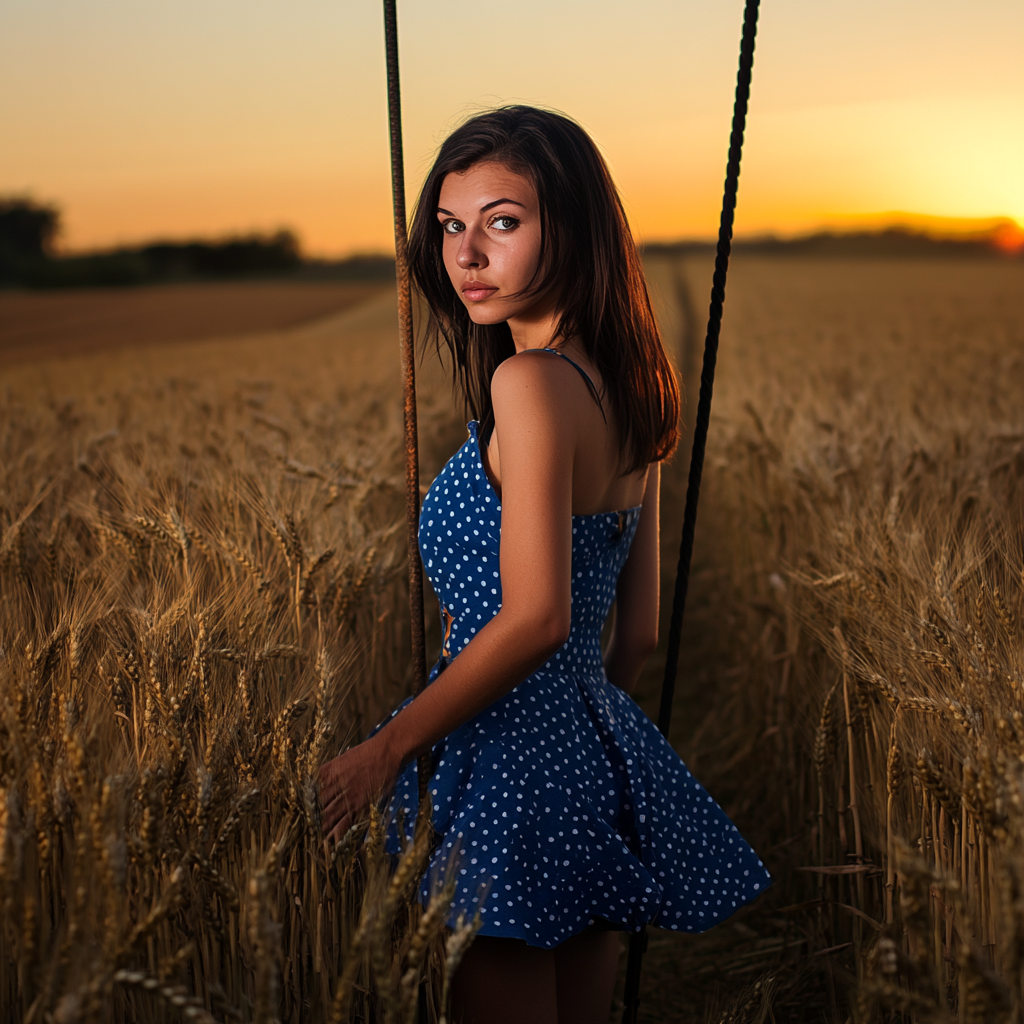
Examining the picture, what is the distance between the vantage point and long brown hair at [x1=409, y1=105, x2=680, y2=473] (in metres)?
1.23

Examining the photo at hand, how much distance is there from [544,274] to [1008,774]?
2.65 feet

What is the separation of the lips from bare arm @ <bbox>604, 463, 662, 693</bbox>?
437 millimetres

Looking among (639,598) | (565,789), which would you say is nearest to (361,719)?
(639,598)

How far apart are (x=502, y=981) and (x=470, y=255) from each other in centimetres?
93

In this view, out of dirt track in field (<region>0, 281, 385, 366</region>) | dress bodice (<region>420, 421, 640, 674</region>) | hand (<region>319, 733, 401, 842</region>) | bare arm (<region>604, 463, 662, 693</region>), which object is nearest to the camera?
hand (<region>319, 733, 401, 842</region>)

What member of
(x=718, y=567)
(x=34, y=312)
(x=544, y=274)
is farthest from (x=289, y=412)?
(x=34, y=312)

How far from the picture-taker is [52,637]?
1.10 m

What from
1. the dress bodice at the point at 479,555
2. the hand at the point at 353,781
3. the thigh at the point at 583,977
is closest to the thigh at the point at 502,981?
the thigh at the point at 583,977

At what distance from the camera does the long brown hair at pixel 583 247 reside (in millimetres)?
1226

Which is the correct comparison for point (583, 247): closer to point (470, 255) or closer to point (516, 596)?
point (470, 255)

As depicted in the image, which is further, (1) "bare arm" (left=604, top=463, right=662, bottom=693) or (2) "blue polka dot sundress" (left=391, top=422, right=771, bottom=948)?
(1) "bare arm" (left=604, top=463, right=662, bottom=693)

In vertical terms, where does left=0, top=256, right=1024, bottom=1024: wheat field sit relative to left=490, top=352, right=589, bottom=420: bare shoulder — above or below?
below

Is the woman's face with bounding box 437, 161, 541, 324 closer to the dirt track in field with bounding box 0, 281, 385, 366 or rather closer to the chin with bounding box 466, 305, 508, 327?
the chin with bounding box 466, 305, 508, 327

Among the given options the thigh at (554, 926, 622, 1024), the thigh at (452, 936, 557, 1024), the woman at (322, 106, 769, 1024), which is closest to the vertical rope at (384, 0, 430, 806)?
the woman at (322, 106, 769, 1024)
